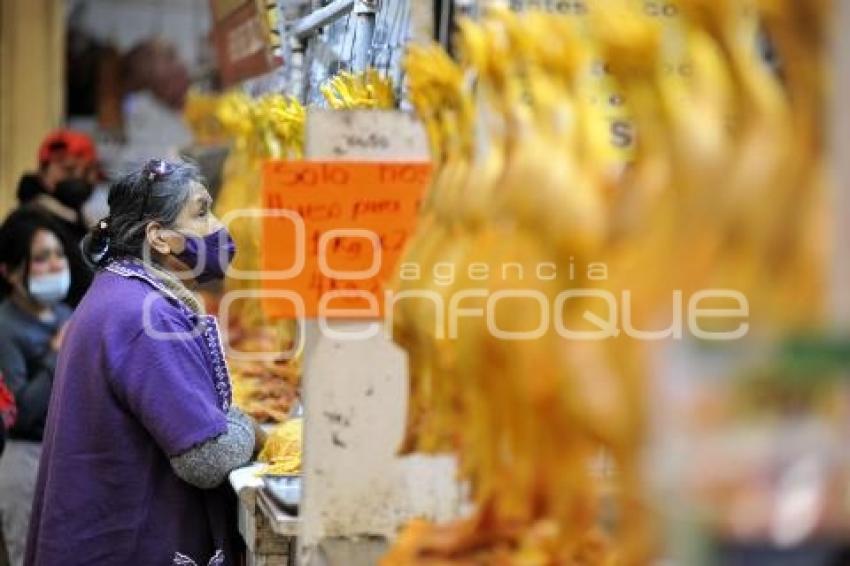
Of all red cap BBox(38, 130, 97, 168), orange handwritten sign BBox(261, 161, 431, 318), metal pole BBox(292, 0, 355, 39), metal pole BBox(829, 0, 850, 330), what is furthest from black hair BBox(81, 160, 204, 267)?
red cap BBox(38, 130, 97, 168)

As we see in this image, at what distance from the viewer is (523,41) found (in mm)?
2387

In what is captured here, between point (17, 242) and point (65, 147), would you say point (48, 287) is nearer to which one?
point (17, 242)

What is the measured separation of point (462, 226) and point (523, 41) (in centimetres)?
30

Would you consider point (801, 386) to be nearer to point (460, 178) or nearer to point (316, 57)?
point (460, 178)

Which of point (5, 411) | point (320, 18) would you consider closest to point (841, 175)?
point (320, 18)

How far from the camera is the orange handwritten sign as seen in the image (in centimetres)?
279

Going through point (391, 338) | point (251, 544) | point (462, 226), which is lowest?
point (251, 544)

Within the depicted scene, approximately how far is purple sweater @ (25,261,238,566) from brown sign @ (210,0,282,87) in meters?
1.86

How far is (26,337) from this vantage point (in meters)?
5.35

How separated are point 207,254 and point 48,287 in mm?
1783

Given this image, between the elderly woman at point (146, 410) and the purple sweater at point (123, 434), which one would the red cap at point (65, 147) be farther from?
the purple sweater at point (123, 434)

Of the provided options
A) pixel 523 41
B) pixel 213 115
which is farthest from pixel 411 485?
pixel 213 115

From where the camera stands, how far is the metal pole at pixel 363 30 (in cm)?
391

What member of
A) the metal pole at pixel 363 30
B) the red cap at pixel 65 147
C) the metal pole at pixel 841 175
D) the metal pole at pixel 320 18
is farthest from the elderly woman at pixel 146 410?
the red cap at pixel 65 147
